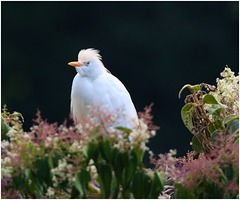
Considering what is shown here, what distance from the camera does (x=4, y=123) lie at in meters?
0.68

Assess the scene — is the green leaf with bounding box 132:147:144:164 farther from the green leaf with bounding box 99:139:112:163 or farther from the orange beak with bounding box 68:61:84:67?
the orange beak with bounding box 68:61:84:67

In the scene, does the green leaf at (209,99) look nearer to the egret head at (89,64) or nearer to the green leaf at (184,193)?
the green leaf at (184,193)

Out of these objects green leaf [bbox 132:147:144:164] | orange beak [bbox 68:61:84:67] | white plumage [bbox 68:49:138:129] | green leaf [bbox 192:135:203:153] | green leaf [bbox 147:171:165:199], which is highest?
orange beak [bbox 68:61:84:67]

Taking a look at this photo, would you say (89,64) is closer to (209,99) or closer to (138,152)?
(209,99)

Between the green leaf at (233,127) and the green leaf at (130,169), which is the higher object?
the green leaf at (233,127)

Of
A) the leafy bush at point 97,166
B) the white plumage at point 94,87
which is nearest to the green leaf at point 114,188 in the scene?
the leafy bush at point 97,166

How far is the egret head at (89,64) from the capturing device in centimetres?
91

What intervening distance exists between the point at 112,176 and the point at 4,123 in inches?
8.9

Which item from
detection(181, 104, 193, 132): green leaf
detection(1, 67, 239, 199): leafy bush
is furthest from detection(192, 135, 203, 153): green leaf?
detection(1, 67, 239, 199): leafy bush

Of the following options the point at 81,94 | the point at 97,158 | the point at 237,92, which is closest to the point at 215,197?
the point at 97,158

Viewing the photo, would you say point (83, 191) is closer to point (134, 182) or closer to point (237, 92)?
point (134, 182)

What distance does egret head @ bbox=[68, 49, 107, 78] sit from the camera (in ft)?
2.99

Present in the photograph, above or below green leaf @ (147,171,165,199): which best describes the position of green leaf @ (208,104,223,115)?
above

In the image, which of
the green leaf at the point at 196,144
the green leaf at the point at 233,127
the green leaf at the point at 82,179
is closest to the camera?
the green leaf at the point at 82,179
